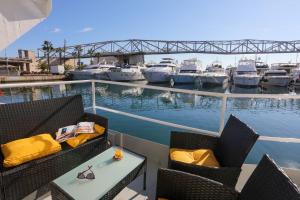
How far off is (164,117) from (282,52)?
7728cm

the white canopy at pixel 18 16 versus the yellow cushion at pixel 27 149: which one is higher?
the white canopy at pixel 18 16

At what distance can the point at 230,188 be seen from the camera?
1110 millimetres

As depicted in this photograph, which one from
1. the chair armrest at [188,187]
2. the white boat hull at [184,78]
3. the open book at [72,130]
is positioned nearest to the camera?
the chair armrest at [188,187]

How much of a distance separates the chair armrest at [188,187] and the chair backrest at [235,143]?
1.15ft

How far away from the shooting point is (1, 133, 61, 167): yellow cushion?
154cm

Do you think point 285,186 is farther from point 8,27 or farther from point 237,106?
point 237,106

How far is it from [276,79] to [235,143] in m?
20.0

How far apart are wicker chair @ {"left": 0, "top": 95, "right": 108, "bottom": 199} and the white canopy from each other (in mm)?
775

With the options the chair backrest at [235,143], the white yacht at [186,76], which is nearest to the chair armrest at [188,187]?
the chair backrest at [235,143]

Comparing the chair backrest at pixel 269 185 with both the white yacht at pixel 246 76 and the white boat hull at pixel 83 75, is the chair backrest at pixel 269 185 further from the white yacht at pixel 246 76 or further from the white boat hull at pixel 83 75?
the white boat hull at pixel 83 75

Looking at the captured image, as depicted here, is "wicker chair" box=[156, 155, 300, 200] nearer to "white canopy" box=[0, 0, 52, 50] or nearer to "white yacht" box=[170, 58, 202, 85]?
"white canopy" box=[0, 0, 52, 50]

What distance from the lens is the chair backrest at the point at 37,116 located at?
1.83m

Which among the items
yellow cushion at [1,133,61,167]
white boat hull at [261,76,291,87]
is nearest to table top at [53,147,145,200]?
yellow cushion at [1,133,61,167]

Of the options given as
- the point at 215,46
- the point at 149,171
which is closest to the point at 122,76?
the point at 149,171
